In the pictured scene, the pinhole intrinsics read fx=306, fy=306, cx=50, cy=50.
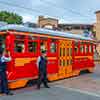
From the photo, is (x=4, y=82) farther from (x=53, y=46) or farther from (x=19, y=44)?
(x=53, y=46)

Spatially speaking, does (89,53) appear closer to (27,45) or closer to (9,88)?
(27,45)

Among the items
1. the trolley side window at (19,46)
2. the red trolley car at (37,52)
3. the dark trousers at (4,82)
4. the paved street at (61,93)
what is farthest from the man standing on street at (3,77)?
the trolley side window at (19,46)

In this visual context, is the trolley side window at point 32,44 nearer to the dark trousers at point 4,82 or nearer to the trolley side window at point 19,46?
the trolley side window at point 19,46

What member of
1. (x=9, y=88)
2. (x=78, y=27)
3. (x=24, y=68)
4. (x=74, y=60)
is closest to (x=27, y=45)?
(x=24, y=68)

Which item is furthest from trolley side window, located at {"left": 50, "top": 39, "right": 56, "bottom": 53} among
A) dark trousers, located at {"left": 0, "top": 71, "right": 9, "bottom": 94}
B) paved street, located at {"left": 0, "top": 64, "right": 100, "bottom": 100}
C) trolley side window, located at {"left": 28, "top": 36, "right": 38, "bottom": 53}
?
dark trousers, located at {"left": 0, "top": 71, "right": 9, "bottom": 94}

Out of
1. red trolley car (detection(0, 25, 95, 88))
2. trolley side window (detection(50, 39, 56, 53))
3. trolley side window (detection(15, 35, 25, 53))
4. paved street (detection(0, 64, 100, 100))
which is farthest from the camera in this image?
trolley side window (detection(50, 39, 56, 53))

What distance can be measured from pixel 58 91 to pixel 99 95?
187 cm

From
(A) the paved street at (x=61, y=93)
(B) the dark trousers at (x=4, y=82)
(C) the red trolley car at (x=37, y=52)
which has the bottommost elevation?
(A) the paved street at (x=61, y=93)

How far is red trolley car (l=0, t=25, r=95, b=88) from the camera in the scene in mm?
13555

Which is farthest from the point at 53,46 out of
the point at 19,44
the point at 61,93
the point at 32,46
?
the point at 61,93

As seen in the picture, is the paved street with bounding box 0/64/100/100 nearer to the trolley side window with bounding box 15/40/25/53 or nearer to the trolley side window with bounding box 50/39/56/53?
the trolley side window with bounding box 15/40/25/53

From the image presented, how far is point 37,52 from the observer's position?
49.8ft

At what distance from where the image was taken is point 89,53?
2191 centimetres

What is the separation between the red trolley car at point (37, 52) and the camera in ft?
44.5
